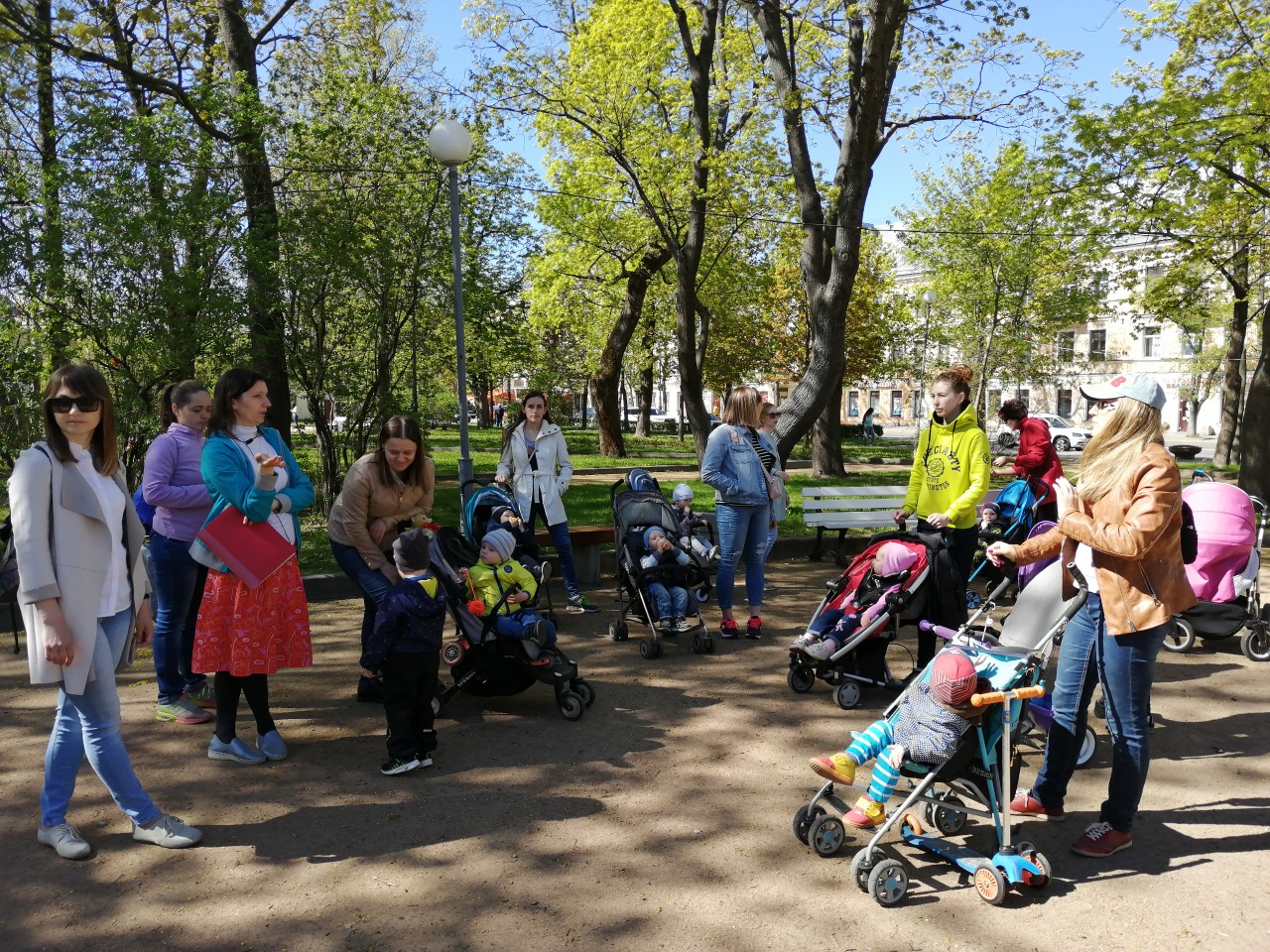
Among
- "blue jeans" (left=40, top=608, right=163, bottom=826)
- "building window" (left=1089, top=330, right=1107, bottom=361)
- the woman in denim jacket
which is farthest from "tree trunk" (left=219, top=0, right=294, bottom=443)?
"building window" (left=1089, top=330, right=1107, bottom=361)

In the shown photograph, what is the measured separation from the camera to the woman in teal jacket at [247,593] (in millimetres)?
4453

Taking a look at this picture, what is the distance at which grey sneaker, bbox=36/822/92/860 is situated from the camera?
3715 millimetres

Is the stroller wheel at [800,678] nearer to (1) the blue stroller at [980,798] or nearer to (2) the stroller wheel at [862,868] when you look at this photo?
(1) the blue stroller at [980,798]

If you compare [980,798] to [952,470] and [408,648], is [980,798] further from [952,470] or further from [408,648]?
[952,470]

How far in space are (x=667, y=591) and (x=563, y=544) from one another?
1551 millimetres

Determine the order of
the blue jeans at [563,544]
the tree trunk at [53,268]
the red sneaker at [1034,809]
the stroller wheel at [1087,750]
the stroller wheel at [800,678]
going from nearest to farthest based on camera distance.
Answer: the red sneaker at [1034,809] < the stroller wheel at [1087,750] < the stroller wheel at [800,678] < the blue jeans at [563,544] < the tree trunk at [53,268]

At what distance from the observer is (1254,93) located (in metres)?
12.3

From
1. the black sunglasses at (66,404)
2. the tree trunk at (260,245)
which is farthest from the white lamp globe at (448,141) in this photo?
the black sunglasses at (66,404)

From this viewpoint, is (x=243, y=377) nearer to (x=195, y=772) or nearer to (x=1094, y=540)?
(x=195, y=772)

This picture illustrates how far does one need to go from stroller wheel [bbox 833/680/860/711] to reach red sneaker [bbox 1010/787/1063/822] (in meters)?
1.50

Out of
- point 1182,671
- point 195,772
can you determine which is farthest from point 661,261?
point 195,772

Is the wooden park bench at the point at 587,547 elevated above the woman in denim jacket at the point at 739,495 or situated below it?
below

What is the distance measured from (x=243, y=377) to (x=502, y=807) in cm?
244

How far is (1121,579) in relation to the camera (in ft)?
11.8
